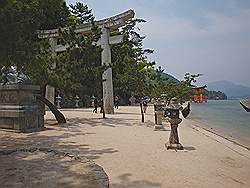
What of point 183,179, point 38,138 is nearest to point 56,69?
point 38,138

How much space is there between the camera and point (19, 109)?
38.4ft

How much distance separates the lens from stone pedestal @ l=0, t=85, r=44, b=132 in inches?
461

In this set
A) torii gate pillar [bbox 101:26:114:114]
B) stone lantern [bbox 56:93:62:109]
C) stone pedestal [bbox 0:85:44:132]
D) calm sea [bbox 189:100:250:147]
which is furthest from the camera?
stone lantern [bbox 56:93:62:109]

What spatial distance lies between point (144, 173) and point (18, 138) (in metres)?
6.04

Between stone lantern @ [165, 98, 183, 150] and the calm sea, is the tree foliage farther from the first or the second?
the calm sea

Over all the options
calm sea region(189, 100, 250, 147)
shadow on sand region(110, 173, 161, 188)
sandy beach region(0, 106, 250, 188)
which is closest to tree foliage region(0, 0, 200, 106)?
sandy beach region(0, 106, 250, 188)

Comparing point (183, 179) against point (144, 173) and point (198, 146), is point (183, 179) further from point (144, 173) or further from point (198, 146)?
point (198, 146)

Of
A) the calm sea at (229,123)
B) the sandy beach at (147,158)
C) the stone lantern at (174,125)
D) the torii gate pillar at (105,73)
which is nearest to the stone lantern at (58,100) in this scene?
the torii gate pillar at (105,73)

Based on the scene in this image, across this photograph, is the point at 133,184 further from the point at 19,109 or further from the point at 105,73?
the point at 105,73

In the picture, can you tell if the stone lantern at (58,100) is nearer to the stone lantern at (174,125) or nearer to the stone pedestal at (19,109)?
the stone pedestal at (19,109)

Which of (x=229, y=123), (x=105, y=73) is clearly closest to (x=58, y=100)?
(x=105, y=73)

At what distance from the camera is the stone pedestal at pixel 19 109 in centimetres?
1172

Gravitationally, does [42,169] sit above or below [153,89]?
below

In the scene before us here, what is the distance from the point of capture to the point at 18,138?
34.1 ft
